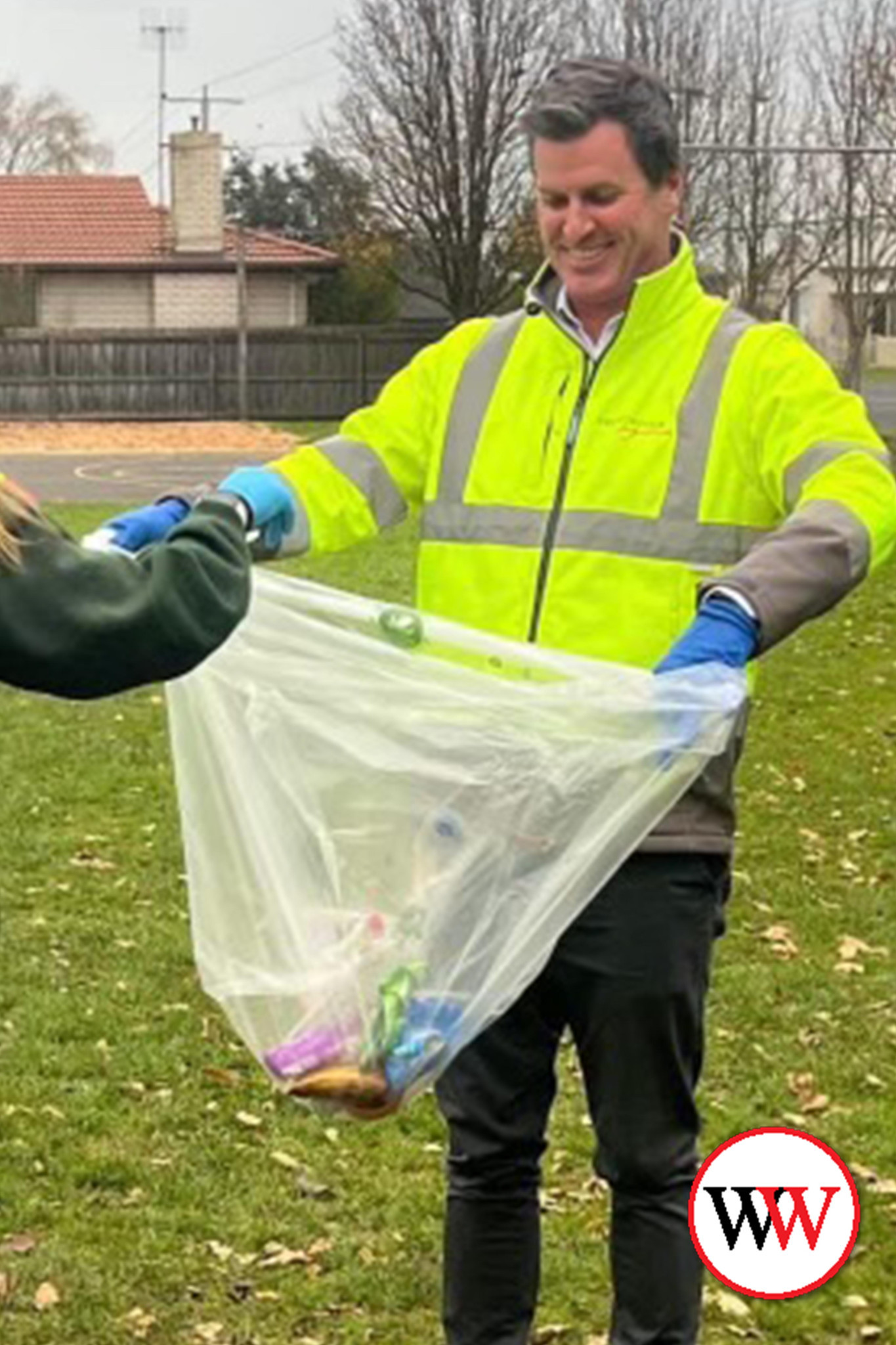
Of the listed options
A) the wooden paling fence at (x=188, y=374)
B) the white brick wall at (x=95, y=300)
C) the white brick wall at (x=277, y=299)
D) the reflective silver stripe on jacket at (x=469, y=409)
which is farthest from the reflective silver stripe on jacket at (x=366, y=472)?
the white brick wall at (x=95, y=300)

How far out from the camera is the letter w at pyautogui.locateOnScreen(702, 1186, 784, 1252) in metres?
2.95

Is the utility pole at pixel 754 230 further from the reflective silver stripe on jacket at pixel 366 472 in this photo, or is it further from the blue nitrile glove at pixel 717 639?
the blue nitrile glove at pixel 717 639

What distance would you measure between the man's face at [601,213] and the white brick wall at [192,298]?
38069mm

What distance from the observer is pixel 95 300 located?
40781mm

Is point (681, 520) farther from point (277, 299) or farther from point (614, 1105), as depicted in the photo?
point (277, 299)

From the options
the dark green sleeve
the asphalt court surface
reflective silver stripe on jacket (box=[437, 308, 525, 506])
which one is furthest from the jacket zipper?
the asphalt court surface

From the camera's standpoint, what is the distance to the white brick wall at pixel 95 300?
40469 millimetres

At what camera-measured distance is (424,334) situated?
39.3 metres

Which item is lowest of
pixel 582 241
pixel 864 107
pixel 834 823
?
pixel 834 823

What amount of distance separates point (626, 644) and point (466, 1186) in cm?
92

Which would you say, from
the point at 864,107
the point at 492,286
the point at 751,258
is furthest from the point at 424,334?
the point at 864,107

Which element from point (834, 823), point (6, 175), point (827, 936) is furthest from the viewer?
point (6, 175)

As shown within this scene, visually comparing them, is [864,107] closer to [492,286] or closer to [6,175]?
[492,286]

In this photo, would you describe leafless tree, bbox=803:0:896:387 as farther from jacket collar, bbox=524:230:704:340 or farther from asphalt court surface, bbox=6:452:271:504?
jacket collar, bbox=524:230:704:340
